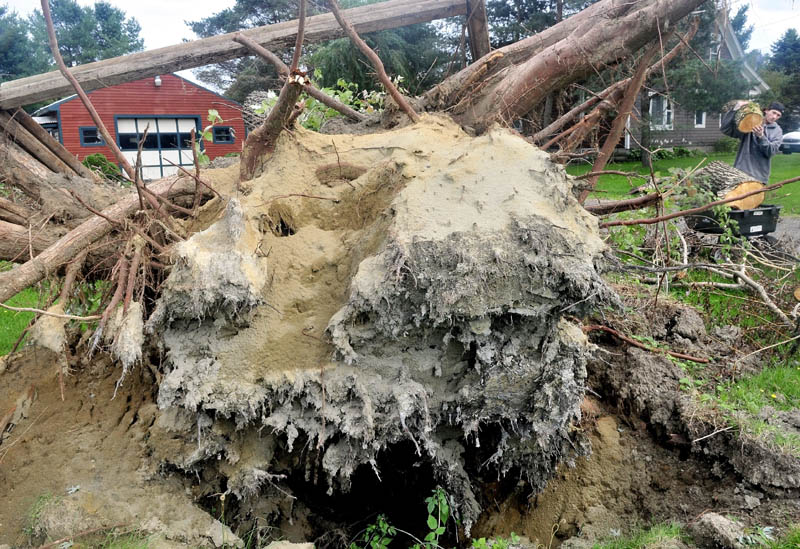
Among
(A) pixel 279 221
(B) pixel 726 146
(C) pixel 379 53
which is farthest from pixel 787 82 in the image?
(A) pixel 279 221

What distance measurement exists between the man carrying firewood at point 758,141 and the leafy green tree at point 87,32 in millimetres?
41114

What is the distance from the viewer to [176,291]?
262 cm

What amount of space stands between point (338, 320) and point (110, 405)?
1.62 m

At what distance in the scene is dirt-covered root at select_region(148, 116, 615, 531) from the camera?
100 inches

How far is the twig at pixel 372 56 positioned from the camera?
3.39 m

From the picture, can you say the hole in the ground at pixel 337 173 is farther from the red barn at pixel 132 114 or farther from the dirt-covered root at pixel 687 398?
the red barn at pixel 132 114

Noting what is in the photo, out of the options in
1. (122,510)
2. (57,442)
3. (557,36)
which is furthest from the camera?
(557,36)

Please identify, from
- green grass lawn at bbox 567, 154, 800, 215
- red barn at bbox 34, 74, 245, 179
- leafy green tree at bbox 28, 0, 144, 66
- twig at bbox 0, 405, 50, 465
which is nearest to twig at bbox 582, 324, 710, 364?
twig at bbox 0, 405, 50, 465

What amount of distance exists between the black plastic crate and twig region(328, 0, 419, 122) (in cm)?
423

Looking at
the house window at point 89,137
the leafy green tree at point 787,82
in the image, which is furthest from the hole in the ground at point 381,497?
the leafy green tree at point 787,82

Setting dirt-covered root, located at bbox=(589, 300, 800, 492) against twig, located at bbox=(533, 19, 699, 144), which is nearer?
dirt-covered root, located at bbox=(589, 300, 800, 492)

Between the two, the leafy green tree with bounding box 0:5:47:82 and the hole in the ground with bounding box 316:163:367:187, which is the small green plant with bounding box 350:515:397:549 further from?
the leafy green tree with bounding box 0:5:47:82

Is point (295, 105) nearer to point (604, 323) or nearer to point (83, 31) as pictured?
point (604, 323)

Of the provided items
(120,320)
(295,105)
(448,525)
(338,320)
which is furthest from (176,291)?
(448,525)
